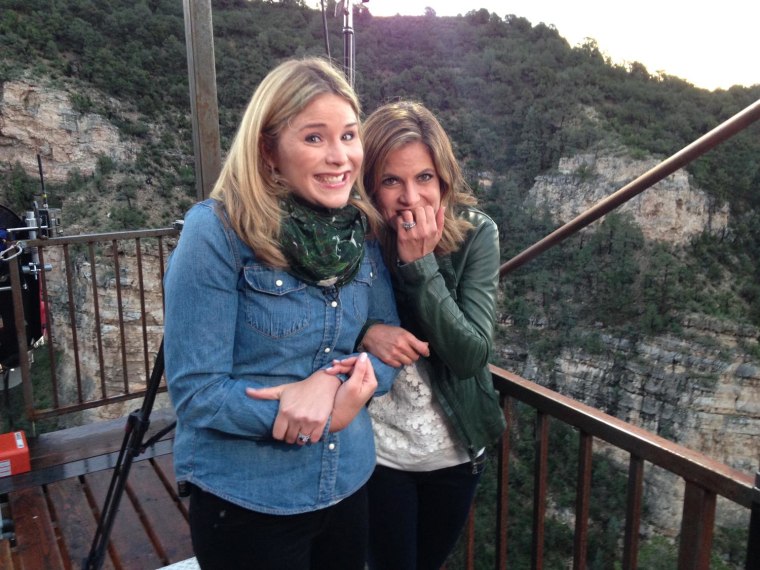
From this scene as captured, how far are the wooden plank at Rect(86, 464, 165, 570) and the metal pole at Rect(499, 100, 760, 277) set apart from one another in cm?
135

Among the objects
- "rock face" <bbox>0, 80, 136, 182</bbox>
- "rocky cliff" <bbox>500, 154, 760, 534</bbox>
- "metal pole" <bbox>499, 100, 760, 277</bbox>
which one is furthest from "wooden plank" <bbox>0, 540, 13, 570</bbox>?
"rock face" <bbox>0, 80, 136, 182</bbox>

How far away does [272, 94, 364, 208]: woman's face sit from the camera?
82 cm

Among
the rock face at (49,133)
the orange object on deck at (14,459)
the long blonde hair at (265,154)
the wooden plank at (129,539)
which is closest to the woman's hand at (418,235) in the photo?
the long blonde hair at (265,154)

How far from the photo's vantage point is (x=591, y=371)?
19531 mm

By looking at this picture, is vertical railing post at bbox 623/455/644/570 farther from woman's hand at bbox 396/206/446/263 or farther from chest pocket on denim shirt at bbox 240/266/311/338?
chest pocket on denim shirt at bbox 240/266/311/338

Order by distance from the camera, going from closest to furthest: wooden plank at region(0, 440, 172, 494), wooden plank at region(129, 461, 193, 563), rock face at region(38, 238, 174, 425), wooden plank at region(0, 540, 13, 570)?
wooden plank at region(0, 540, 13, 570) → wooden plank at region(129, 461, 193, 563) → wooden plank at region(0, 440, 172, 494) → rock face at region(38, 238, 174, 425)

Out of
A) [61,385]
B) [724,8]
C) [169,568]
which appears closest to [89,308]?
[61,385]

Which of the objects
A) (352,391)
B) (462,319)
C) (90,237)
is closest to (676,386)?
(90,237)

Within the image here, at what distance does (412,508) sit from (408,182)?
608 millimetres

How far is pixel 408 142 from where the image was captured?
0.99 metres

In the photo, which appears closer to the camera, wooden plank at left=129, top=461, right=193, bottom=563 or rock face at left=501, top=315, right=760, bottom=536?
wooden plank at left=129, top=461, right=193, bottom=563

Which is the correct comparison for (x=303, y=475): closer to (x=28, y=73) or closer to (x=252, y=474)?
(x=252, y=474)

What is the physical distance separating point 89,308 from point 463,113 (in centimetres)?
1805

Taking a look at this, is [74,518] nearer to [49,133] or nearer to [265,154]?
[265,154]
